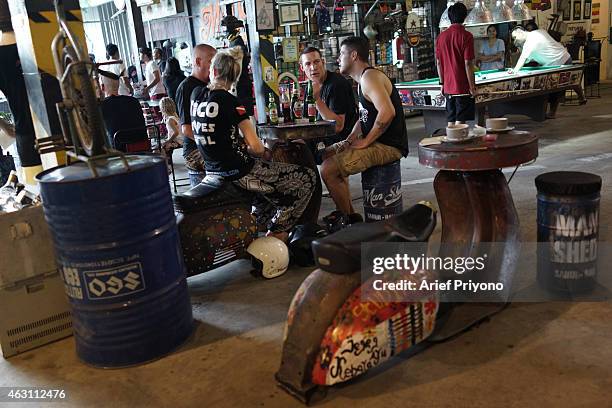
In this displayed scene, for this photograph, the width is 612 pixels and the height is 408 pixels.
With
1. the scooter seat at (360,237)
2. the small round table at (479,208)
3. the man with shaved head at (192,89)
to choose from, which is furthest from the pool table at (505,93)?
the scooter seat at (360,237)

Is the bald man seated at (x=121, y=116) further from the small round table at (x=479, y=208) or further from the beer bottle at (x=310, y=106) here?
the small round table at (x=479, y=208)

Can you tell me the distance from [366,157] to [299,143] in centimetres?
58

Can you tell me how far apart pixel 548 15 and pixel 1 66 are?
12.2m

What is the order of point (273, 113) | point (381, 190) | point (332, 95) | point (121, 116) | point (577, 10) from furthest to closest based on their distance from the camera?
1. point (577, 10)
2. point (121, 116)
3. point (273, 113)
4. point (332, 95)
5. point (381, 190)

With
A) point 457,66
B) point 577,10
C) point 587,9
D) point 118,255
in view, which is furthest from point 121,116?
point 587,9

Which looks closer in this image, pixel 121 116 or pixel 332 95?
pixel 332 95

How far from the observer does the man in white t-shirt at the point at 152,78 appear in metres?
9.84

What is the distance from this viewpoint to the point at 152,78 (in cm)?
991

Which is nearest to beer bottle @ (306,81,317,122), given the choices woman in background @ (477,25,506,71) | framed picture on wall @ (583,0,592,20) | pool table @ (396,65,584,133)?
pool table @ (396,65,584,133)

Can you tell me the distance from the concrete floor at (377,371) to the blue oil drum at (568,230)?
0.16 meters

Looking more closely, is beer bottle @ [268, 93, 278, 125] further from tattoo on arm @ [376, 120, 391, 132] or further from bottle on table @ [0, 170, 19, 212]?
bottle on table @ [0, 170, 19, 212]

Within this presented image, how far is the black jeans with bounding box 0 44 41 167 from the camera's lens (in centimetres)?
420

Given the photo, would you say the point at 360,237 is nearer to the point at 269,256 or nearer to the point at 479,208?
the point at 479,208

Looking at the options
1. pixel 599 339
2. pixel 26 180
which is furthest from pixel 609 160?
pixel 26 180
